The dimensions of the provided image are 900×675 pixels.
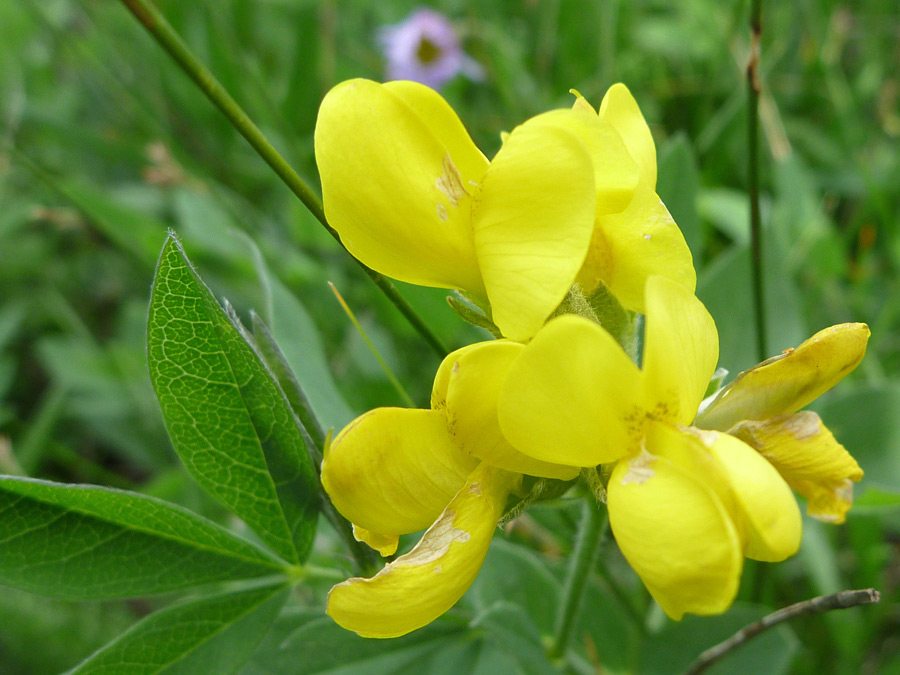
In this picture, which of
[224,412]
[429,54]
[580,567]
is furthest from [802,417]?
[429,54]

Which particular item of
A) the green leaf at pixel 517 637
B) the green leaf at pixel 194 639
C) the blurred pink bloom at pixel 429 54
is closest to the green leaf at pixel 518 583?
the green leaf at pixel 517 637

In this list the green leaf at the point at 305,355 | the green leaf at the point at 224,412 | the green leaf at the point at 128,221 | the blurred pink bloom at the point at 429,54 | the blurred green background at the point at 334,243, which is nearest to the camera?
the green leaf at the point at 224,412

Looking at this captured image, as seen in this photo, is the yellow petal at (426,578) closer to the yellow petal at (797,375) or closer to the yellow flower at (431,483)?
the yellow flower at (431,483)

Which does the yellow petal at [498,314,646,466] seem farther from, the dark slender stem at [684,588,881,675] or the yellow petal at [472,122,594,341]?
the dark slender stem at [684,588,881,675]

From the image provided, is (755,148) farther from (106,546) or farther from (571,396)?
(106,546)

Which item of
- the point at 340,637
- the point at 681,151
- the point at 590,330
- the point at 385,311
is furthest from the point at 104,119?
the point at 590,330

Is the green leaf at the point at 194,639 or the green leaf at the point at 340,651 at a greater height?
the green leaf at the point at 194,639

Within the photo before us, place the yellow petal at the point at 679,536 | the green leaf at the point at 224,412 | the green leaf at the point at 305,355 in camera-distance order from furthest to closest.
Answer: the green leaf at the point at 305,355
the green leaf at the point at 224,412
the yellow petal at the point at 679,536
